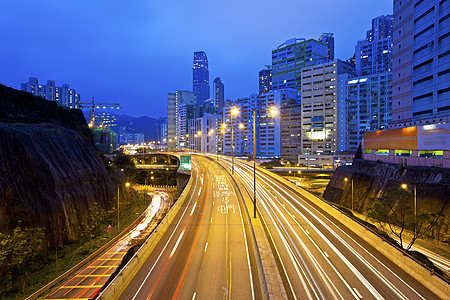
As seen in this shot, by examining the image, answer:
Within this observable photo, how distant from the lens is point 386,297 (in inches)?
593

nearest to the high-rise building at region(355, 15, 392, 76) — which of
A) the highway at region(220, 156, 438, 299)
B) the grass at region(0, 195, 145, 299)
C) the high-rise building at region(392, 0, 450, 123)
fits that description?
the high-rise building at region(392, 0, 450, 123)

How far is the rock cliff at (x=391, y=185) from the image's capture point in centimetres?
3164

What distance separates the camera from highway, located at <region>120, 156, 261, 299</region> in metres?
16.4

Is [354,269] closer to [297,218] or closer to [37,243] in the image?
[297,218]

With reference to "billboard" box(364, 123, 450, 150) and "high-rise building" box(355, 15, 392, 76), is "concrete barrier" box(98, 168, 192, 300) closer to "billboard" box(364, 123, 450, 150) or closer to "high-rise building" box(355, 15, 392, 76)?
"billboard" box(364, 123, 450, 150)

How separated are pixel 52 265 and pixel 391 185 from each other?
→ 1886 inches

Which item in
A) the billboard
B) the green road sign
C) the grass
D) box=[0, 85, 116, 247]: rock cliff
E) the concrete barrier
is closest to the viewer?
the concrete barrier

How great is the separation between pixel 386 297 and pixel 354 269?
3358 mm

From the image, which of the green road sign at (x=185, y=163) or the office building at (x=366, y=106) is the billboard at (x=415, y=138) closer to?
the green road sign at (x=185, y=163)

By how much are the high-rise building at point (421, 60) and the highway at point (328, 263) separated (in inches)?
1785

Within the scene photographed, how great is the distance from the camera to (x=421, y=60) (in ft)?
196

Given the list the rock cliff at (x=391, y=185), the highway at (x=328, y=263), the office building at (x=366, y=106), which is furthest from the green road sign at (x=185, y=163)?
the office building at (x=366, y=106)

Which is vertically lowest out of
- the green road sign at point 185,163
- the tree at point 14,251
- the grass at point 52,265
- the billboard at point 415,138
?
the grass at point 52,265

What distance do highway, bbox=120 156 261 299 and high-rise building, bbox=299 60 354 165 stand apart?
4301 inches
